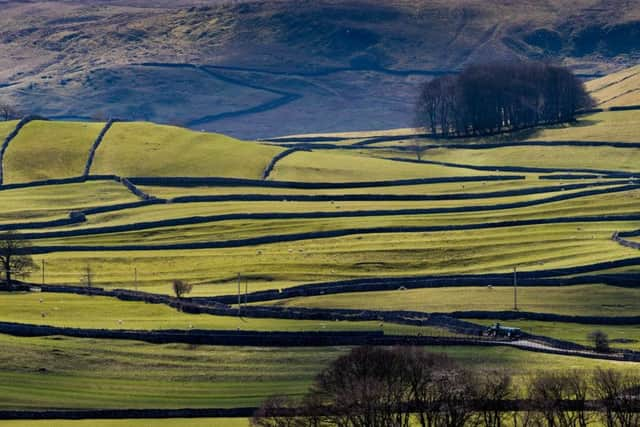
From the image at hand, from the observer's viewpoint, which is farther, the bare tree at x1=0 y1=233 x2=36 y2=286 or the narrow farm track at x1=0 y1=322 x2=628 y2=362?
the bare tree at x1=0 y1=233 x2=36 y2=286

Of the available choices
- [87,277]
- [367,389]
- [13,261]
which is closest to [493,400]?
[367,389]

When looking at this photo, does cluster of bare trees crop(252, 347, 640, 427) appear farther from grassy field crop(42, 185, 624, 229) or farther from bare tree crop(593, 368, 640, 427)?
grassy field crop(42, 185, 624, 229)

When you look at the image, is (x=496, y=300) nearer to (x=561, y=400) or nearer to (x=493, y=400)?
(x=561, y=400)

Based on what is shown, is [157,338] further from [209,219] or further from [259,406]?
[209,219]

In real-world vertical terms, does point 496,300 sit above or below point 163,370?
above

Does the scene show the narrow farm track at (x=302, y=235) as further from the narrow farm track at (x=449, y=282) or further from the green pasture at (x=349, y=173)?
the green pasture at (x=349, y=173)

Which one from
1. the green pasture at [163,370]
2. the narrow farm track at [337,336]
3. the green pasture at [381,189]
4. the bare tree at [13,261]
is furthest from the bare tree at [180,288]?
the green pasture at [381,189]

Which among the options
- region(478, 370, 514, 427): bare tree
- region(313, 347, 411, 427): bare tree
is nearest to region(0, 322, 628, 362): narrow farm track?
region(313, 347, 411, 427): bare tree
